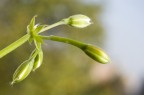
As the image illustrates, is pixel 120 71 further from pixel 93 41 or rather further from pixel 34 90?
pixel 34 90

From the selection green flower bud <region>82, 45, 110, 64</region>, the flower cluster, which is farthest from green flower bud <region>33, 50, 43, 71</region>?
green flower bud <region>82, 45, 110, 64</region>

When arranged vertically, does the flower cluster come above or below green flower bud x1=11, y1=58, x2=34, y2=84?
above

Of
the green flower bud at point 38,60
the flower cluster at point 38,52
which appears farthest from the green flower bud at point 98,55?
the green flower bud at point 38,60

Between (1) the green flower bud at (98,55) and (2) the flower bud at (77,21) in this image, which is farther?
(2) the flower bud at (77,21)

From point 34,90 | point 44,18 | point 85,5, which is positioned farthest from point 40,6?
point 34,90

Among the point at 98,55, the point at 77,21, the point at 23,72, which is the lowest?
the point at 23,72

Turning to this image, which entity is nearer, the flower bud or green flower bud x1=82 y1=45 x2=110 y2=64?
green flower bud x1=82 y1=45 x2=110 y2=64

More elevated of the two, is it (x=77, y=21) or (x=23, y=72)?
(x=77, y=21)

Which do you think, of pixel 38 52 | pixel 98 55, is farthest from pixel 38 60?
pixel 98 55

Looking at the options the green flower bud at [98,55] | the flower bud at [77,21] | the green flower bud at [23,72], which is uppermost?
the flower bud at [77,21]

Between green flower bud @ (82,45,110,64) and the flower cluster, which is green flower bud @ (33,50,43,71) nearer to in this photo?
the flower cluster

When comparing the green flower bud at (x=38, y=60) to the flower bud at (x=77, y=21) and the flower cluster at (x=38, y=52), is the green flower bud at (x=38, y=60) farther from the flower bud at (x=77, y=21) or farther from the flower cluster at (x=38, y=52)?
the flower bud at (x=77, y=21)

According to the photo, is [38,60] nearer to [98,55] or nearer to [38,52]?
[38,52]
